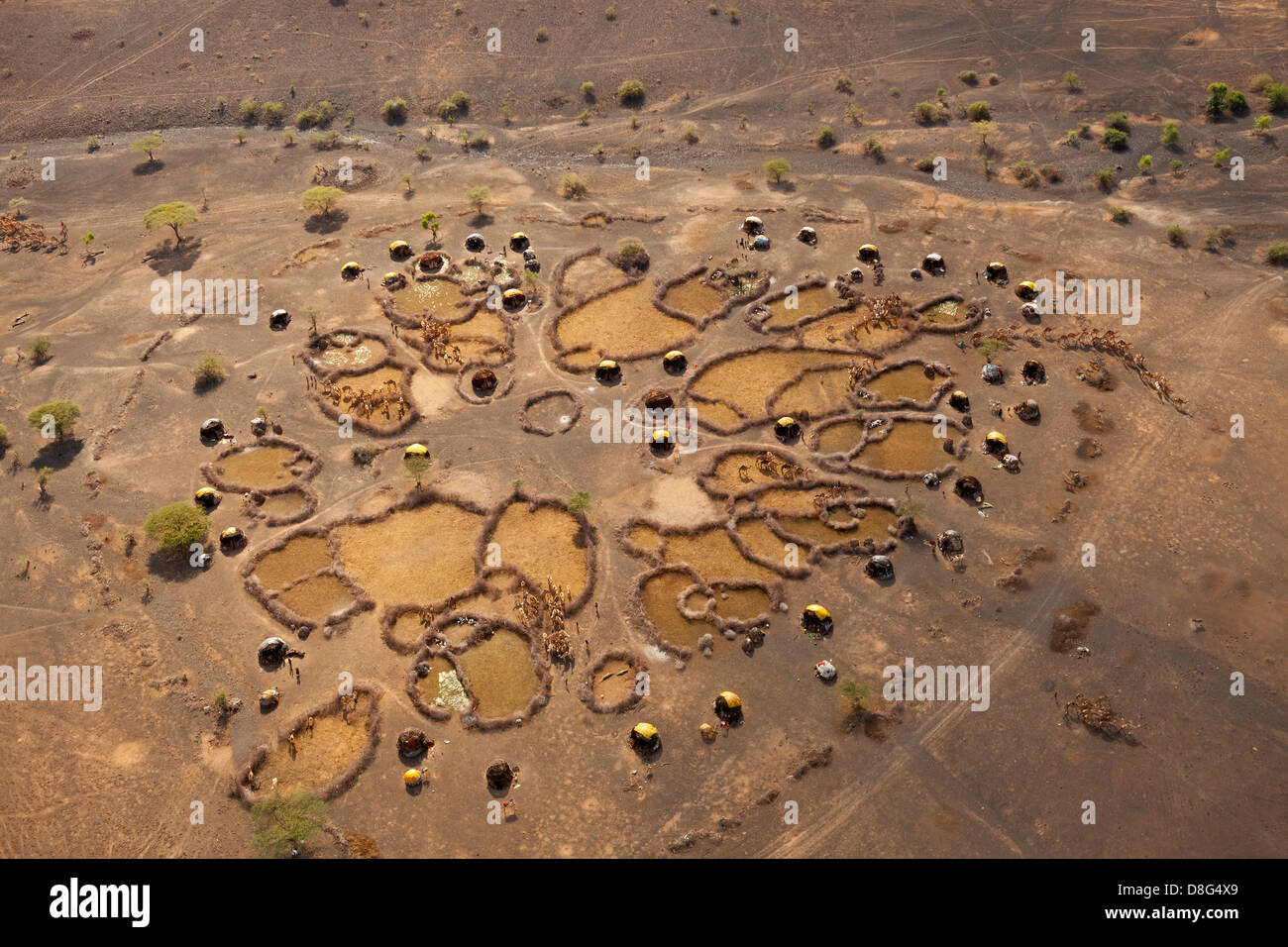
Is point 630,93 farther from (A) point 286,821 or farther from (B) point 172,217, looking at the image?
(A) point 286,821

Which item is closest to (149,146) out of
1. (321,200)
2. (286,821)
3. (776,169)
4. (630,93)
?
(321,200)

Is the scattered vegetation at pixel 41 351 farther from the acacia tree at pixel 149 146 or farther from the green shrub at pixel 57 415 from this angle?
the acacia tree at pixel 149 146

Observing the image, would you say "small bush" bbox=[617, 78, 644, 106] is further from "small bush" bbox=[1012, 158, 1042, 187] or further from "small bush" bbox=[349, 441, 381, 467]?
"small bush" bbox=[349, 441, 381, 467]

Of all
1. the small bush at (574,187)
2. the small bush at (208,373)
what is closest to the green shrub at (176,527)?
the small bush at (208,373)

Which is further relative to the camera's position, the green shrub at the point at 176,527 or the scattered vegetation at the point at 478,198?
the scattered vegetation at the point at 478,198

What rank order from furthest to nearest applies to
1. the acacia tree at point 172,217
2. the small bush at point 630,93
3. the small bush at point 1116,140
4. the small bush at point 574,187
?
the small bush at point 630,93
the small bush at point 574,187
the small bush at point 1116,140
the acacia tree at point 172,217

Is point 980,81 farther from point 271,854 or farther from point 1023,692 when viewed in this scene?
point 271,854

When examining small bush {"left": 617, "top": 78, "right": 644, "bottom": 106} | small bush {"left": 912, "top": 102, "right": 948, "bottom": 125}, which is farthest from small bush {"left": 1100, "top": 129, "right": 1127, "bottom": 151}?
small bush {"left": 617, "top": 78, "right": 644, "bottom": 106}
